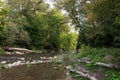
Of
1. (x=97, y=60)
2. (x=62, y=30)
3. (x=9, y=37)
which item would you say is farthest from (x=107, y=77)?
(x=62, y=30)

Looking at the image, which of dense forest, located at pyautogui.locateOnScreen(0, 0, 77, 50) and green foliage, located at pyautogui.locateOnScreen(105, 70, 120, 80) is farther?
dense forest, located at pyautogui.locateOnScreen(0, 0, 77, 50)

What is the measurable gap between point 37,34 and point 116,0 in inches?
1492

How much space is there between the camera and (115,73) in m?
14.4

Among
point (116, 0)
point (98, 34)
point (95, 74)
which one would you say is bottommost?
point (95, 74)

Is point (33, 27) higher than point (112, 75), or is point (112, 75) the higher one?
point (33, 27)

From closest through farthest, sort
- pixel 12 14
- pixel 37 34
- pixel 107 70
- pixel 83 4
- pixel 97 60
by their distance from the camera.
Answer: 1. pixel 107 70
2. pixel 97 60
3. pixel 83 4
4. pixel 12 14
5. pixel 37 34

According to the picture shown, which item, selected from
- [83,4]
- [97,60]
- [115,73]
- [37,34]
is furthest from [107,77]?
[37,34]

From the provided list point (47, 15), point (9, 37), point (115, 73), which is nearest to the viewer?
point (115, 73)

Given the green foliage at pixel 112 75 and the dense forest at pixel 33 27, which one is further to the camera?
the dense forest at pixel 33 27

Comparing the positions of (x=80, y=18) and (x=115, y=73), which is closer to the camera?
(x=115, y=73)

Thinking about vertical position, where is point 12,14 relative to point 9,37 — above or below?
above

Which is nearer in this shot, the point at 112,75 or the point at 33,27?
the point at 112,75

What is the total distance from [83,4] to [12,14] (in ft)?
50.0

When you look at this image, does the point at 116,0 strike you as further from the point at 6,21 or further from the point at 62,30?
the point at 62,30
